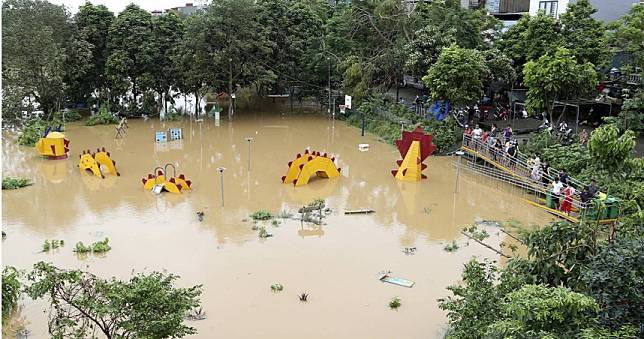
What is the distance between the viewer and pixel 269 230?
49.2 feet

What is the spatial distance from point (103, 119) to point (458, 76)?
1690 centimetres

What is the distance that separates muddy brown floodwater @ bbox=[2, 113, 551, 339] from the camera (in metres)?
10.8

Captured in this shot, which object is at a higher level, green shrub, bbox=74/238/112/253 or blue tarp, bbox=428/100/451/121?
blue tarp, bbox=428/100/451/121

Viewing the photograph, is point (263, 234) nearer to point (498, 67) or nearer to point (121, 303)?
point (121, 303)

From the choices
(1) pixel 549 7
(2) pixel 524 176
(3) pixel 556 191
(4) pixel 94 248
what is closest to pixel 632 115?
(2) pixel 524 176

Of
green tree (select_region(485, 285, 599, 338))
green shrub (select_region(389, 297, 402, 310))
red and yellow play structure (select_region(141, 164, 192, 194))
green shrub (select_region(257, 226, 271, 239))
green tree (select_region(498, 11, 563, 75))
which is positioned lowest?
green shrub (select_region(389, 297, 402, 310))

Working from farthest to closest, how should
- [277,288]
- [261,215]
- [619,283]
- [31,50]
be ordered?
[31,50] < [261,215] < [277,288] < [619,283]

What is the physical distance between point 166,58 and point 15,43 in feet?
22.6

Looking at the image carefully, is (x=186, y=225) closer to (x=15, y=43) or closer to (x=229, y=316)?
(x=229, y=316)

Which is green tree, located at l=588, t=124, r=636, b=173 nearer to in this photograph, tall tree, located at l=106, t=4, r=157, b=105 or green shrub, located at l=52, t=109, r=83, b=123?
tall tree, located at l=106, t=4, r=157, b=105

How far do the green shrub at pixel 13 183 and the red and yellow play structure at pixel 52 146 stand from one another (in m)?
2.85

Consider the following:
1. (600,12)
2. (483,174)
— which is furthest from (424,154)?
(600,12)

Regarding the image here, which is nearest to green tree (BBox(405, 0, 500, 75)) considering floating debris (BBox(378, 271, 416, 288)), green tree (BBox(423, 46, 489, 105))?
green tree (BBox(423, 46, 489, 105))

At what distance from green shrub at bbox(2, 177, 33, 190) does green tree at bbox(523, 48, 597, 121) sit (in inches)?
664
